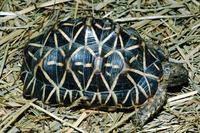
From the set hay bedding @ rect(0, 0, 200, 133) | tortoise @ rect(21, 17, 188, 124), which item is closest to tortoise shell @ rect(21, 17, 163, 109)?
tortoise @ rect(21, 17, 188, 124)

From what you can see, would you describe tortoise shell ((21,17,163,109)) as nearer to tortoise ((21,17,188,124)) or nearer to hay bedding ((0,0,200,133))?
tortoise ((21,17,188,124))

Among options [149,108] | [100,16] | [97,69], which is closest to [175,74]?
[149,108]

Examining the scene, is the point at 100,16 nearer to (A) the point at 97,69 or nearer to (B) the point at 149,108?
(A) the point at 97,69

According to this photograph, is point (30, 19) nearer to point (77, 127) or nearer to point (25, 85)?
point (25, 85)

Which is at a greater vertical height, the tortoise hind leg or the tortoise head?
the tortoise head

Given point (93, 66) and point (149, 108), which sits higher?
point (93, 66)

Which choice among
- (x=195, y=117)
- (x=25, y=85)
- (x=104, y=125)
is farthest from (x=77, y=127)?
(x=195, y=117)
